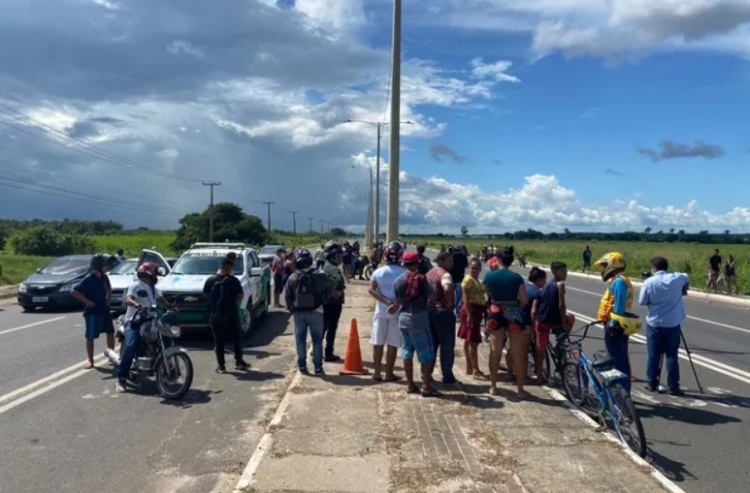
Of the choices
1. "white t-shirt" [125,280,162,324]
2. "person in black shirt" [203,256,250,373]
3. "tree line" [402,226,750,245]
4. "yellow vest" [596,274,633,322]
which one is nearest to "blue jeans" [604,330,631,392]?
"yellow vest" [596,274,633,322]

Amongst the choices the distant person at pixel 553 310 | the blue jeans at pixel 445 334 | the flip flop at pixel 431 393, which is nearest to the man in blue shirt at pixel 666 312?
the distant person at pixel 553 310

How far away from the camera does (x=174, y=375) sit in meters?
8.65

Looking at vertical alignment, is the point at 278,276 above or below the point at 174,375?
above

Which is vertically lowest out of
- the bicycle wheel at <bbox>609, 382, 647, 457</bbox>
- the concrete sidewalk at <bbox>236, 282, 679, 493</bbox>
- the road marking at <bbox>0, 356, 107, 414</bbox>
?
the road marking at <bbox>0, 356, 107, 414</bbox>

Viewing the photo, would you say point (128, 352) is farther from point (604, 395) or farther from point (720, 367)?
point (720, 367)

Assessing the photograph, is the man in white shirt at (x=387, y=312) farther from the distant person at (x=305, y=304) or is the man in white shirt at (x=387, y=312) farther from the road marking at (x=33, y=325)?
the road marking at (x=33, y=325)

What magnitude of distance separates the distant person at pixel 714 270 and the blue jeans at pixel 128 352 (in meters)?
25.0

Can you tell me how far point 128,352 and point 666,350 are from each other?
686 cm

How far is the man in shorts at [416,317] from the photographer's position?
8.04m

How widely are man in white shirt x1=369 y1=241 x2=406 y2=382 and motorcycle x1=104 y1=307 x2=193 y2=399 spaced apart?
2351mm

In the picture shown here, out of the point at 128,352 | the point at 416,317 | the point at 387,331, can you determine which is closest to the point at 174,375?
the point at 128,352

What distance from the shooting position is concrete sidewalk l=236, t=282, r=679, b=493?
17.6ft

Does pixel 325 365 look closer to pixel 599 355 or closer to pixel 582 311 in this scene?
pixel 599 355

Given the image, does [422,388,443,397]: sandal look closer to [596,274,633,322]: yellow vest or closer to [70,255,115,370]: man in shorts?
[596,274,633,322]: yellow vest
